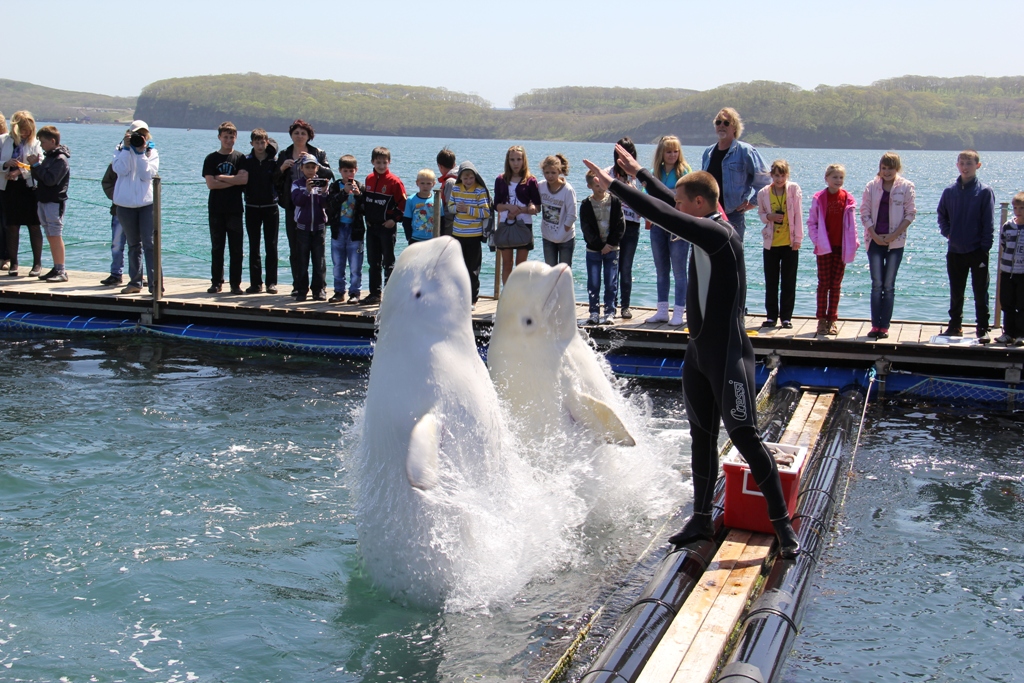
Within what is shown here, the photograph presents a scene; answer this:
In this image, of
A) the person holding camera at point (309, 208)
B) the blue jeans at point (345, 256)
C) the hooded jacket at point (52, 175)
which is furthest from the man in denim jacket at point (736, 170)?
the hooded jacket at point (52, 175)

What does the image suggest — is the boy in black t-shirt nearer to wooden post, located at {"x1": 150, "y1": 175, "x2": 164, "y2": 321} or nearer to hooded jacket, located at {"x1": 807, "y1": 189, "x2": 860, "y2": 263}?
wooden post, located at {"x1": 150, "y1": 175, "x2": 164, "y2": 321}

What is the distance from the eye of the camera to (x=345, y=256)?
11.7 metres

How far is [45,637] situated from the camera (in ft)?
16.2

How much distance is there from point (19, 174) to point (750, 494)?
10837mm

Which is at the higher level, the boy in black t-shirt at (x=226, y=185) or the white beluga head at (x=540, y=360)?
the boy in black t-shirt at (x=226, y=185)

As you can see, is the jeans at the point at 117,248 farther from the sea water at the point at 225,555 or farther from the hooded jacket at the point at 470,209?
the hooded jacket at the point at 470,209

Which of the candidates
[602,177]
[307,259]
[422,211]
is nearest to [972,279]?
[422,211]

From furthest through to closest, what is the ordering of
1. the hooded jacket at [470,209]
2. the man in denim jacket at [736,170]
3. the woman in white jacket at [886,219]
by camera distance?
the hooded jacket at [470,209]
the man in denim jacket at [736,170]
the woman in white jacket at [886,219]

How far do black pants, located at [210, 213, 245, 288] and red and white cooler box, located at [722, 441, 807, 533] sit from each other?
761cm

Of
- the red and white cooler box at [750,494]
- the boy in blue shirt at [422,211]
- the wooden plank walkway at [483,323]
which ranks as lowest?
the red and white cooler box at [750,494]

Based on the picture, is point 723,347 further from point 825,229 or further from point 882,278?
point 882,278

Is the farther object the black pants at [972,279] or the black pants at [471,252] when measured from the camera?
the black pants at [471,252]

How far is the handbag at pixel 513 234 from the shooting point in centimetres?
1080

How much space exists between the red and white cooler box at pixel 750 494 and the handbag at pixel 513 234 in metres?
5.59
